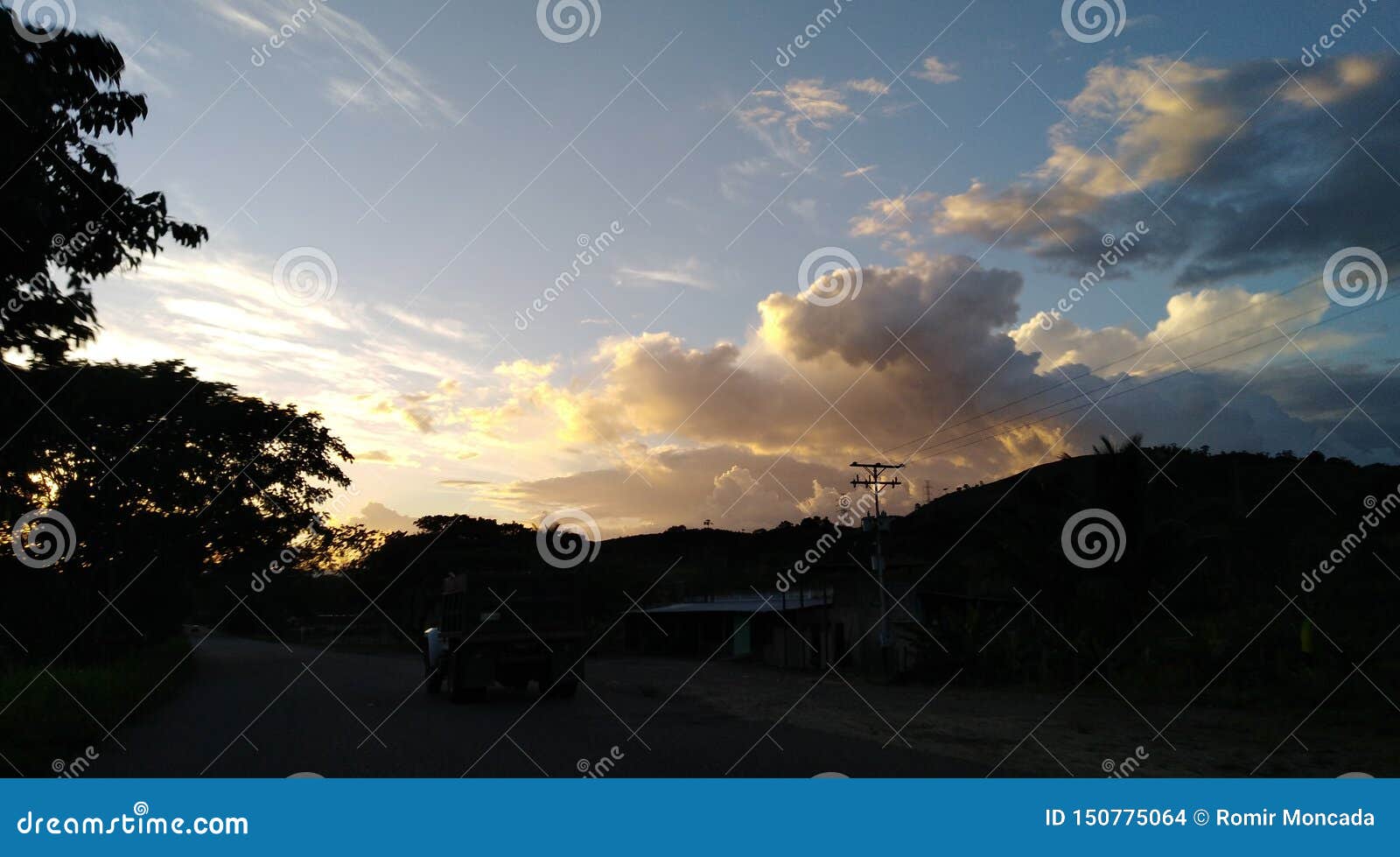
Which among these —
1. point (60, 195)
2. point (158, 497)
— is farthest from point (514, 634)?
point (158, 497)

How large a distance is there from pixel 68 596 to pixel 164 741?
15941 millimetres

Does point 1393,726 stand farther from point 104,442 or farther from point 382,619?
point 382,619

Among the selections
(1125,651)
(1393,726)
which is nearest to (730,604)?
(1125,651)

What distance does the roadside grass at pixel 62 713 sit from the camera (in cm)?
1079

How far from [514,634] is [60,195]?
13064 mm

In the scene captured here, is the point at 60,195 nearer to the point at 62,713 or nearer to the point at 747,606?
the point at 62,713

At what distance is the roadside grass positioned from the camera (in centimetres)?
1079

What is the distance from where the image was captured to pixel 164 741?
43.2 ft

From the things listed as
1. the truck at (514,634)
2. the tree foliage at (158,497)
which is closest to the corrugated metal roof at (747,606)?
the tree foliage at (158,497)

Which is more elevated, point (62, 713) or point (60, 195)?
point (60, 195)

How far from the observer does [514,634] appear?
2019cm

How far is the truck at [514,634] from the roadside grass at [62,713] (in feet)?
18.5

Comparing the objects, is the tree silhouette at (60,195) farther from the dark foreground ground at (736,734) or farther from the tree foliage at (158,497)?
the tree foliage at (158,497)

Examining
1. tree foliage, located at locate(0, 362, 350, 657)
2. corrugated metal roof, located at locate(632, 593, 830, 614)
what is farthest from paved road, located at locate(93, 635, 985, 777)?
corrugated metal roof, located at locate(632, 593, 830, 614)
